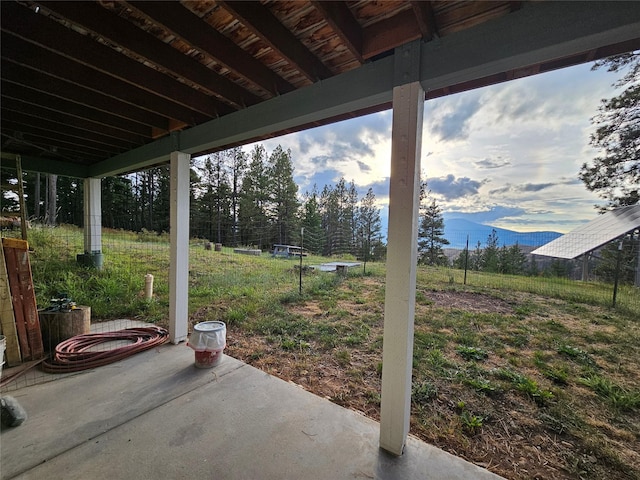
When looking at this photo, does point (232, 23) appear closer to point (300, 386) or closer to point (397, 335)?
point (397, 335)

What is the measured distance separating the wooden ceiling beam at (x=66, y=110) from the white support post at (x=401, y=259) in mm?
3049

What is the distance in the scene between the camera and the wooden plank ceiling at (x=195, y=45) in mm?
1304

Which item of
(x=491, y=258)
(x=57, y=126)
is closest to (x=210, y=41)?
(x=57, y=126)

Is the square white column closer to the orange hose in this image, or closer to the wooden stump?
the wooden stump

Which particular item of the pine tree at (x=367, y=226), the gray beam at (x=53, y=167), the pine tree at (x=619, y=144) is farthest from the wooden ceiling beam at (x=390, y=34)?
the pine tree at (x=367, y=226)

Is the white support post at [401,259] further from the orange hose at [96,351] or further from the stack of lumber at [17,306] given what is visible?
the stack of lumber at [17,306]

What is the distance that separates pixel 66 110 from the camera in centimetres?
251

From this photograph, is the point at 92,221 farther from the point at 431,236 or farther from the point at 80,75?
the point at 431,236

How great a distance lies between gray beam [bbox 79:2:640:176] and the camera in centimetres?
103

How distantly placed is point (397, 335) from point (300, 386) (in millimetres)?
1257

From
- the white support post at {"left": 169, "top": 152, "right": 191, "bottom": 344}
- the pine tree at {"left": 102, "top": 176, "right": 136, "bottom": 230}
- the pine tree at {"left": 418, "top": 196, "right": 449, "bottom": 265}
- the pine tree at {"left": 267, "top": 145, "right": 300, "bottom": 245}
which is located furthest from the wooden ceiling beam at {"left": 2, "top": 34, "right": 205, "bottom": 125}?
the pine tree at {"left": 102, "top": 176, "right": 136, "bottom": 230}

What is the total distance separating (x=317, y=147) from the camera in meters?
15.0

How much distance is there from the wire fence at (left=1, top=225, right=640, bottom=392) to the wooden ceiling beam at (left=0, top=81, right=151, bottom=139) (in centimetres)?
220

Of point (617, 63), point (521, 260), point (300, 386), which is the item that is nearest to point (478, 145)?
point (617, 63)
